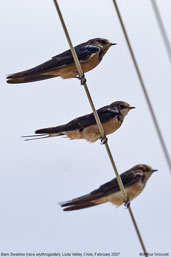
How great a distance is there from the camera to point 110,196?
7938mm

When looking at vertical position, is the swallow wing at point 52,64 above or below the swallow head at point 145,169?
above

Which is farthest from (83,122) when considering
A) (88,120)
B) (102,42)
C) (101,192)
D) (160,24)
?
(160,24)

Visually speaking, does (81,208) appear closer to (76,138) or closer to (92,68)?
(76,138)

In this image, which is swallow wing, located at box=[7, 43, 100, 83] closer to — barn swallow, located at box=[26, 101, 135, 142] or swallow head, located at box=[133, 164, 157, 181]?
barn swallow, located at box=[26, 101, 135, 142]

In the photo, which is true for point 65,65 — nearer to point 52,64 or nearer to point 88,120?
point 52,64

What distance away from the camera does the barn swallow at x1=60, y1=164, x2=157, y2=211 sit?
25.1 ft

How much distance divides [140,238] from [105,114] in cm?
260

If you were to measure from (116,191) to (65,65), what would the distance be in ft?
4.12

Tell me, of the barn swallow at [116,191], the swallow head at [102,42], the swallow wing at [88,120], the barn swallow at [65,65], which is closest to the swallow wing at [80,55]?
the barn swallow at [65,65]

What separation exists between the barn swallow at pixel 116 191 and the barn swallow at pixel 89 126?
478 millimetres

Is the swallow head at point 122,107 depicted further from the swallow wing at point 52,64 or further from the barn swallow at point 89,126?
the swallow wing at point 52,64

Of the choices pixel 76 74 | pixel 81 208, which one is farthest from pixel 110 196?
pixel 76 74

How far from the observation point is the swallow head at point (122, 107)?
28.2 feet

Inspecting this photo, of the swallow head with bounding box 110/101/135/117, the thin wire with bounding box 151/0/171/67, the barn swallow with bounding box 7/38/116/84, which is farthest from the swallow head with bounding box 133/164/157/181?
the thin wire with bounding box 151/0/171/67
